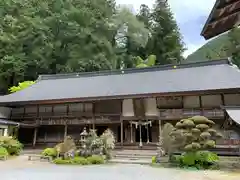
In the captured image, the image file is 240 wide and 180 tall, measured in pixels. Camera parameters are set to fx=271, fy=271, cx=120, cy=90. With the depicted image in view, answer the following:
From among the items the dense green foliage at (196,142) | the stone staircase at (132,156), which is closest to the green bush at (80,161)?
the stone staircase at (132,156)

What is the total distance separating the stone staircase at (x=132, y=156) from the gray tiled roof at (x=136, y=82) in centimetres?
449

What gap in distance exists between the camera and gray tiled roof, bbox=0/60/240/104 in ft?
69.4

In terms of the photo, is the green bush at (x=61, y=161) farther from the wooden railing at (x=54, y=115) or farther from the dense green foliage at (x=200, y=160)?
the wooden railing at (x=54, y=115)

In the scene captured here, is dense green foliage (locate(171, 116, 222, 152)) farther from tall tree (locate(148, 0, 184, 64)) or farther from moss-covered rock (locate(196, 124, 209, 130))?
tall tree (locate(148, 0, 184, 64))

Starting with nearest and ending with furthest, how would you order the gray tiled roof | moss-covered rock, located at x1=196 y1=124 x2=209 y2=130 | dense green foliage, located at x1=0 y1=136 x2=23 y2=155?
moss-covered rock, located at x1=196 y1=124 x2=209 y2=130 < dense green foliage, located at x1=0 y1=136 x2=23 y2=155 < the gray tiled roof

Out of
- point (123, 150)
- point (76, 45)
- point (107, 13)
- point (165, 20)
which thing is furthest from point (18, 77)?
point (165, 20)

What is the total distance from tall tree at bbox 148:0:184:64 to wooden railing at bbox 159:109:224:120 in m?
23.4

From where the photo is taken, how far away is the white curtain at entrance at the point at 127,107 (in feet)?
73.2

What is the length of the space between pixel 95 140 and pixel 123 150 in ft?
14.5

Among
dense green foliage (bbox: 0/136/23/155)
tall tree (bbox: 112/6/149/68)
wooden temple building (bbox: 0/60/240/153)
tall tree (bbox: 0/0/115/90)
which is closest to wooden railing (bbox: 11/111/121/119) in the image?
wooden temple building (bbox: 0/60/240/153)

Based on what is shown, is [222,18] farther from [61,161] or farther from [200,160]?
[61,161]

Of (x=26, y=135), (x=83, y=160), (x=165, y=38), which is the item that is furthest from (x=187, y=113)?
(x=165, y=38)

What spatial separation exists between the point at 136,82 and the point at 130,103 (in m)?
2.75

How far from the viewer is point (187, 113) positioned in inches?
802
